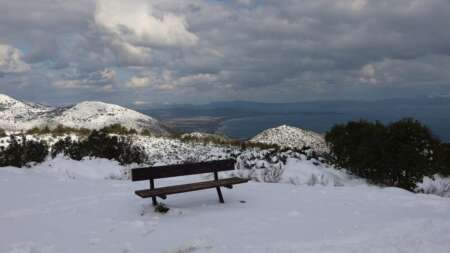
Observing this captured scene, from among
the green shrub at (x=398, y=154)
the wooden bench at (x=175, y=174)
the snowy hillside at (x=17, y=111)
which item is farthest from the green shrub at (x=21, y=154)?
the snowy hillside at (x=17, y=111)

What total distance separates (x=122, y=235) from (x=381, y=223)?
4159 millimetres

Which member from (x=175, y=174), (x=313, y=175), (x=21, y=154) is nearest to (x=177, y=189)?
(x=175, y=174)

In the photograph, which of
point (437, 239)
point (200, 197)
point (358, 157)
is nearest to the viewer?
point (437, 239)

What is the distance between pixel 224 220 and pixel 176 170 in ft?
5.49

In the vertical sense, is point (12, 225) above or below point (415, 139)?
below

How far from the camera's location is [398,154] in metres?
11.5

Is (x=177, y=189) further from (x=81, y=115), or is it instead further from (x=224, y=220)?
(x=81, y=115)

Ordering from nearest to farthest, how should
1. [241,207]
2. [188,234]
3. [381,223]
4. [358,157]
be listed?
[188,234] < [381,223] < [241,207] < [358,157]

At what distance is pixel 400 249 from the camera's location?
4.73 meters

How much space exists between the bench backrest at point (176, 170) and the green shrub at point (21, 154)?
821 cm

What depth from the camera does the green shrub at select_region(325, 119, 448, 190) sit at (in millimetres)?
11484

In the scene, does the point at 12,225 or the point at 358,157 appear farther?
the point at 358,157

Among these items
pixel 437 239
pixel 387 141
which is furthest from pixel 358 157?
pixel 437 239

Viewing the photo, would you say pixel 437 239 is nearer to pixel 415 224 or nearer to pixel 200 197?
pixel 415 224
